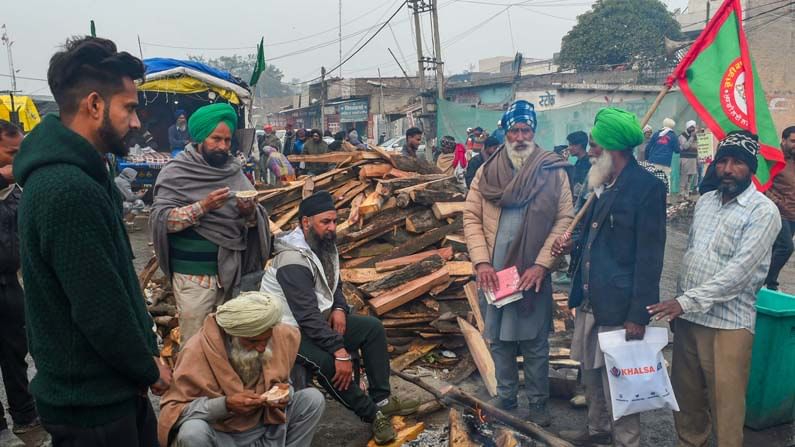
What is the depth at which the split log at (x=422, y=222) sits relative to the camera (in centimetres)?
614

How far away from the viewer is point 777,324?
365 cm

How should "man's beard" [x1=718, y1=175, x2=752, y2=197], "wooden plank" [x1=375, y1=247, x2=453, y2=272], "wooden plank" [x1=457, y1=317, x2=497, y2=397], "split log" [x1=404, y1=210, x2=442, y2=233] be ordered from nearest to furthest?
1. "man's beard" [x1=718, y1=175, x2=752, y2=197]
2. "wooden plank" [x1=457, y1=317, x2=497, y2=397]
3. "wooden plank" [x1=375, y1=247, x2=453, y2=272]
4. "split log" [x1=404, y1=210, x2=442, y2=233]

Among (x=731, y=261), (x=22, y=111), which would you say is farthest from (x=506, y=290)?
(x=22, y=111)

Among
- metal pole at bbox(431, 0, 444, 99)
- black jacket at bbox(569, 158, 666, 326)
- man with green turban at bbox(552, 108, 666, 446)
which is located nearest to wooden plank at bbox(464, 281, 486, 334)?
man with green turban at bbox(552, 108, 666, 446)

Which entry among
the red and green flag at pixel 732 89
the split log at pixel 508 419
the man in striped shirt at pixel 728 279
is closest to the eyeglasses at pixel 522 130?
the red and green flag at pixel 732 89

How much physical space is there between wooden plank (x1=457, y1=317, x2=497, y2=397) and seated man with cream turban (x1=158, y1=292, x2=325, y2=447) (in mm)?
1900

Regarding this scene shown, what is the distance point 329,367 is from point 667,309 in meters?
2.13

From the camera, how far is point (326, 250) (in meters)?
4.07

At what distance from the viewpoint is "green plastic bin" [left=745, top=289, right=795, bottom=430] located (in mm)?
3678

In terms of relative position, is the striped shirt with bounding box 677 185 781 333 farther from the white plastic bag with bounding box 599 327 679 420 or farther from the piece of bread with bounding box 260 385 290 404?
the piece of bread with bounding box 260 385 290 404

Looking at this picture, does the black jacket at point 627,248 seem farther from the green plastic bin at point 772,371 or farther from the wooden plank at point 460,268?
the wooden plank at point 460,268

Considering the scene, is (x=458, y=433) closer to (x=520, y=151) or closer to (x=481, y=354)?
(x=481, y=354)

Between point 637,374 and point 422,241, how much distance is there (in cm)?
314

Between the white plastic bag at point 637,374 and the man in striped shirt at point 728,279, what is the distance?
21cm
